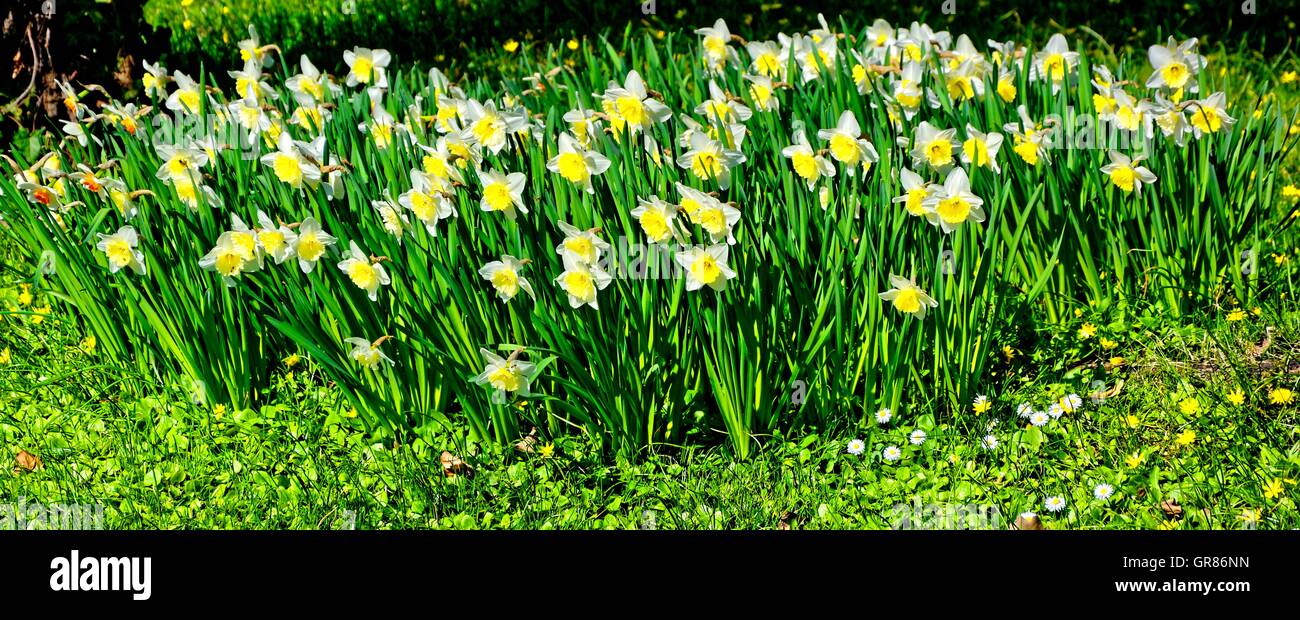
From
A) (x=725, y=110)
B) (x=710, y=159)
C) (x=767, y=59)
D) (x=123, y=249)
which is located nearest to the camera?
(x=710, y=159)

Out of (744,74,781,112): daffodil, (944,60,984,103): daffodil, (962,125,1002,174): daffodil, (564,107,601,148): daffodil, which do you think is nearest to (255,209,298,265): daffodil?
(564,107,601,148): daffodil

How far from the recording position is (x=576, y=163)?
2.46 metres

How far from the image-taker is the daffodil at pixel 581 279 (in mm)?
2322

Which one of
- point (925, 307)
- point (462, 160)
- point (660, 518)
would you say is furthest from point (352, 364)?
point (925, 307)

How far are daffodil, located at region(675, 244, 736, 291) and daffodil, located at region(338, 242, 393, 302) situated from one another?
0.66 m

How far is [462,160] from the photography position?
259cm

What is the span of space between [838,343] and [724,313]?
29cm

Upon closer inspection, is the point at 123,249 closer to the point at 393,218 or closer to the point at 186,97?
the point at 393,218

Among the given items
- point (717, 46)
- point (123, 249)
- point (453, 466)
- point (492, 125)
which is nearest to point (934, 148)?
point (492, 125)

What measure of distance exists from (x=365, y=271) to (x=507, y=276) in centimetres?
33

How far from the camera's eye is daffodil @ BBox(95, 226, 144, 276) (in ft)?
8.59

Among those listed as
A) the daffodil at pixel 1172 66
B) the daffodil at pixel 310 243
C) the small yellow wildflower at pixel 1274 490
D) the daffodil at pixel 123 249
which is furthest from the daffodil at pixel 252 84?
the small yellow wildflower at pixel 1274 490

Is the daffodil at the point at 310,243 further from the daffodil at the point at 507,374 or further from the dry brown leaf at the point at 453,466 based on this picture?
the dry brown leaf at the point at 453,466

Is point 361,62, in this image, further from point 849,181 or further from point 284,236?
point 849,181
